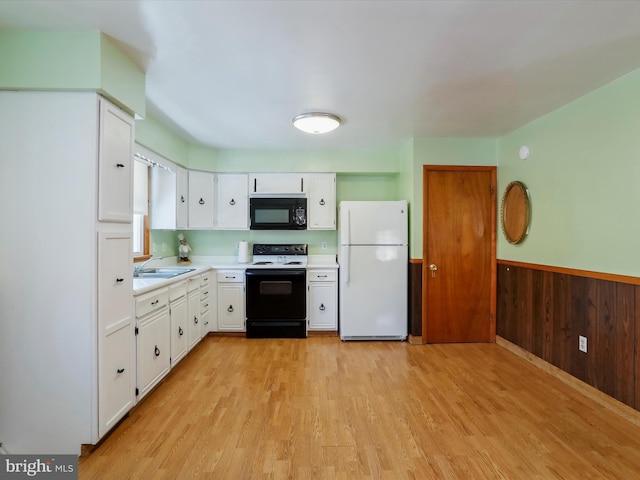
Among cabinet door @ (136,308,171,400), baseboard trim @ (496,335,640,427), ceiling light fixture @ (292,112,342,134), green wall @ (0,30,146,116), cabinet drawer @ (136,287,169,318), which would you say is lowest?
baseboard trim @ (496,335,640,427)

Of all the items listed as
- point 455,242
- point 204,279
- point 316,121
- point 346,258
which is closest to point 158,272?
point 204,279

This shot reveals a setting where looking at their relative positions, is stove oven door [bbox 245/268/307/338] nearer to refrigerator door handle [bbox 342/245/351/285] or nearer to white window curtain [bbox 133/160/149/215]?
refrigerator door handle [bbox 342/245/351/285]

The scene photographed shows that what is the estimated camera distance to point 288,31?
1.68 metres

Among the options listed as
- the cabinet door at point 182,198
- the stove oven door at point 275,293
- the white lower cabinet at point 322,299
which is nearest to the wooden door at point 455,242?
the white lower cabinet at point 322,299

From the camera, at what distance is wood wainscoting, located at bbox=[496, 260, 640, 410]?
2.14 metres

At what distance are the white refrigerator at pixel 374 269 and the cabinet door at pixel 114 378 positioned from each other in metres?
2.23

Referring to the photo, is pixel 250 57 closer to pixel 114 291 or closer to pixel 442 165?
pixel 114 291

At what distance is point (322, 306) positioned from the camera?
3.88m

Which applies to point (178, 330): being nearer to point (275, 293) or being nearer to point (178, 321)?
point (178, 321)

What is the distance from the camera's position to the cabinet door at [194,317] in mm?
3166

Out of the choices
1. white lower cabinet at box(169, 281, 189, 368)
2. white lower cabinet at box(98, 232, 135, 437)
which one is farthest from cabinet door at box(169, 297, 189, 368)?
white lower cabinet at box(98, 232, 135, 437)

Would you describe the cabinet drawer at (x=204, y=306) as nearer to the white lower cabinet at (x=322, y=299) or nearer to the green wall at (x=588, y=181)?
the white lower cabinet at (x=322, y=299)

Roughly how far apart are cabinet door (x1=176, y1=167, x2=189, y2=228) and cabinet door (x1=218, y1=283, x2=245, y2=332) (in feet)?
3.10

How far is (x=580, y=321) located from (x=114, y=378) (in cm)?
332
